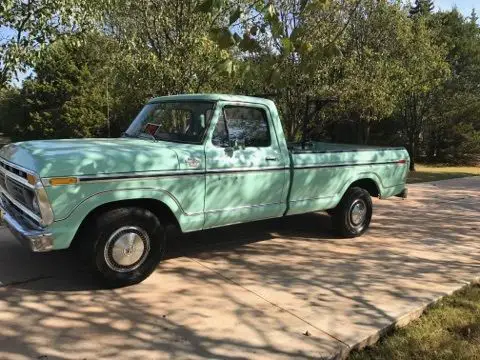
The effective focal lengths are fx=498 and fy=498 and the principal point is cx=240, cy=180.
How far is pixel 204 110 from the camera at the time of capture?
5516mm

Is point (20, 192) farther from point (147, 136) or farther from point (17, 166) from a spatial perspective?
→ point (147, 136)

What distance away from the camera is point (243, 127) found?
227 inches

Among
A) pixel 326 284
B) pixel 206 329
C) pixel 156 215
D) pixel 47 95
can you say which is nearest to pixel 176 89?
pixel 156 215

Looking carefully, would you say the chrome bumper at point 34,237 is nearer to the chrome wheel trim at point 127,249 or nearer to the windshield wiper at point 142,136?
the chrome wheel trim at point 127,249

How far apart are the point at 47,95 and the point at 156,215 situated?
26.5 m

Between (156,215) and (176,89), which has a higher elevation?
(176,89)

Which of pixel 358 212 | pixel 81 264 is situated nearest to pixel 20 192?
pixel 81 264

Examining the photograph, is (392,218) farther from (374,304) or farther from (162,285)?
Result: (162,285)

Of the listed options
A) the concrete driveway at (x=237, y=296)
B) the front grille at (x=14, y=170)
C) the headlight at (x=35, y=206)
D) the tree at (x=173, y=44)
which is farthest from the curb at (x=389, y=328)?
the tree at (x=173, y=44)

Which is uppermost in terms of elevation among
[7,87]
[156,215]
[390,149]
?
[7,87]

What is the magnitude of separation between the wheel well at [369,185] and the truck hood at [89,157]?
332 centimetres

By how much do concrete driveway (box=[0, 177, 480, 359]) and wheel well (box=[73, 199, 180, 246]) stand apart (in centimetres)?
60

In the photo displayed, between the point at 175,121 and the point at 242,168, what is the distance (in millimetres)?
959

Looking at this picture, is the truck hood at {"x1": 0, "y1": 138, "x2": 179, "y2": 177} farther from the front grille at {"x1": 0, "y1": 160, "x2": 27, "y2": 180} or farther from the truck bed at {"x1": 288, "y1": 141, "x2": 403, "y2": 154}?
the truck bed at {"x1": 288, "y1": 141, "x2": 403, "y2": 154}
